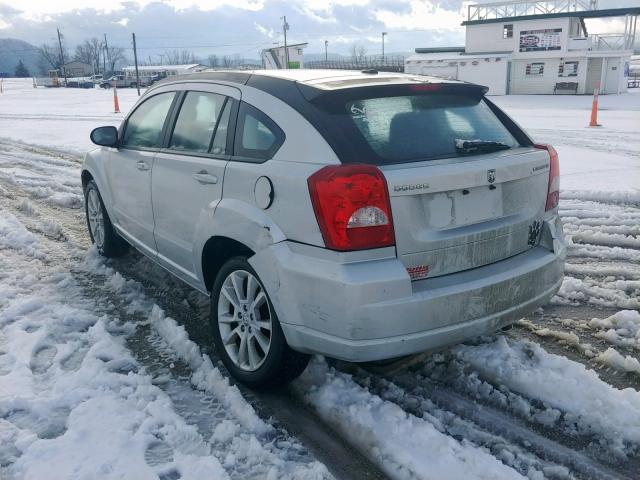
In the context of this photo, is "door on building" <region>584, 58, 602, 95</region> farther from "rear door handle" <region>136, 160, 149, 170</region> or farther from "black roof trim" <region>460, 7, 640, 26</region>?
"rear door handle" <region>136, 160, 149, 170</region>

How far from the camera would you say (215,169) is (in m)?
3.52

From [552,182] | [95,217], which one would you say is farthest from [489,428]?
[95,217]

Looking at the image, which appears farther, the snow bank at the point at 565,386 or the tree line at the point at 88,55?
the tree line at the point at 88,55

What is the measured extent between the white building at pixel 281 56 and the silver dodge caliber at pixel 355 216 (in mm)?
45368

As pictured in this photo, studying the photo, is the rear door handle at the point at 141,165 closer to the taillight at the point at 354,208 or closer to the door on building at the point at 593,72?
the taillight at the point at 354,208

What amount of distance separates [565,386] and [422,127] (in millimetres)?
1590

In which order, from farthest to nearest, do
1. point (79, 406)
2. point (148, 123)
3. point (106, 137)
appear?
1. point (106, 137)
2. point (148, 123)
3. point (79, 406)

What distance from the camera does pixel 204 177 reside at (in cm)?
361

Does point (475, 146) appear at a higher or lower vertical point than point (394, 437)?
higher

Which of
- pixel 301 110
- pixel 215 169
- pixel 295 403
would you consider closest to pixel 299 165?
pixel 301 110

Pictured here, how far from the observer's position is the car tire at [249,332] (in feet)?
10.6

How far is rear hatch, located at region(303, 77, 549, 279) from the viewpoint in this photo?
2.88m

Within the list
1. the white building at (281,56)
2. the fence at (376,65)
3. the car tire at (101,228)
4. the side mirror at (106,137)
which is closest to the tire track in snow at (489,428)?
the side mirror at (106,137)

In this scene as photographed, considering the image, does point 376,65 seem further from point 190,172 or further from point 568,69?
point 190,172
